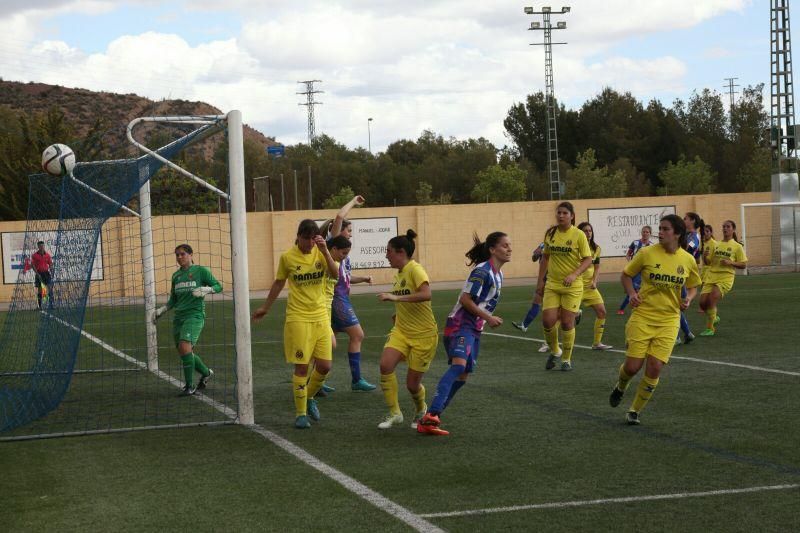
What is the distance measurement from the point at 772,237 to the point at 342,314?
31.4m

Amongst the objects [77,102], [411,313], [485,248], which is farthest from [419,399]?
[77,102]

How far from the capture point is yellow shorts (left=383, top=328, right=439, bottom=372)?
29.4 ft

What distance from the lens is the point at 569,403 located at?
407 inches

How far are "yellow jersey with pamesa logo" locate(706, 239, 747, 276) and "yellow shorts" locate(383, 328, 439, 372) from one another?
9106 mm

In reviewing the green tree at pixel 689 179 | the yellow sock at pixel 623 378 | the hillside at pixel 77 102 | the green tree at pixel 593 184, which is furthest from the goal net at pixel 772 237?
the hillside at pixel 77 102

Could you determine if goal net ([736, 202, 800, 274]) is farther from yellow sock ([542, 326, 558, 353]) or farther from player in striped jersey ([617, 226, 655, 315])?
yellow sock ([542, 326, 558, 353])

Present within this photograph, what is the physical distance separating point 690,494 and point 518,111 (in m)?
83.9

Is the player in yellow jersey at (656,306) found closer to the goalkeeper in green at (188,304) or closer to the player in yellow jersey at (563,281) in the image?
the player in yellow jersey at (563,281)

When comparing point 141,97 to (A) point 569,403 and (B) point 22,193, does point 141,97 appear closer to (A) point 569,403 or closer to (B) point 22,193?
(B) point 22,193

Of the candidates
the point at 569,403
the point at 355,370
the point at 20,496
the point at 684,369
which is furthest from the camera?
the point at 684,369

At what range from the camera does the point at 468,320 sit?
8922mm

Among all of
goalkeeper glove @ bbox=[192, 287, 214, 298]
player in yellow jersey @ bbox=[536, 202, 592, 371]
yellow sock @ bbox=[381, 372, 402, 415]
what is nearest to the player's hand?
yellow sock @ bbox=[381, 372, 402, 415]

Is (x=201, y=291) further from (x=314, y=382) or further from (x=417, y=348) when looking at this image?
(x=417, y=348)

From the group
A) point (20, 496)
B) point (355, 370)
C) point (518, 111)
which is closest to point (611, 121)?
point (518, 111)
